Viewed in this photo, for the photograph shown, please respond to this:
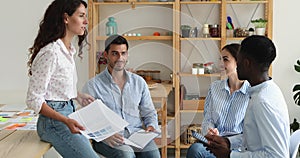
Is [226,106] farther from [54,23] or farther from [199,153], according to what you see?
[54,23]

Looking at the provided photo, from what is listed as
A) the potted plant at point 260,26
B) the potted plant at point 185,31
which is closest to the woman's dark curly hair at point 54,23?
the potted plant at point 185,31

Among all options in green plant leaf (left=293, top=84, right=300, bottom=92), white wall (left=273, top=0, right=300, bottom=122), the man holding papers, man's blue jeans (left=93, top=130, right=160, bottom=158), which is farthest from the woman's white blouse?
white wall (left=273, top=0, right=300, bottom=122)

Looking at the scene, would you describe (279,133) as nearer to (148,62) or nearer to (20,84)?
(148,62)

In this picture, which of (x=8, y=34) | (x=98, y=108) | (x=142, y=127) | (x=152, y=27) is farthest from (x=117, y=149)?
(x=8, y=34)

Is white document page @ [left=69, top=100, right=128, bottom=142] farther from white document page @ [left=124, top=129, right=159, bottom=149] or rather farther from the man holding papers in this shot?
the man holding papers

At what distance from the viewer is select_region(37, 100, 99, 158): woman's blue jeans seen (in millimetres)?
2000

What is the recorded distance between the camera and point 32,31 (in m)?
4.28

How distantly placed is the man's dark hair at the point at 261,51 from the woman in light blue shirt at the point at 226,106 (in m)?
0.89

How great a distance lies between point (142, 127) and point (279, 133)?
1.30 m

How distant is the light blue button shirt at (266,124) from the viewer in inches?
70.4

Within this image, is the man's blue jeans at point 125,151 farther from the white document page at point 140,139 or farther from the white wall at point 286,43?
the white wall at point 286,43

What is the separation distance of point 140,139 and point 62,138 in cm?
84

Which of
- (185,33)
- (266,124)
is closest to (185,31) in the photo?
(185,33)

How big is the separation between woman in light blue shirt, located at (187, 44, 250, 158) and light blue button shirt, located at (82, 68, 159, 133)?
32 cm
